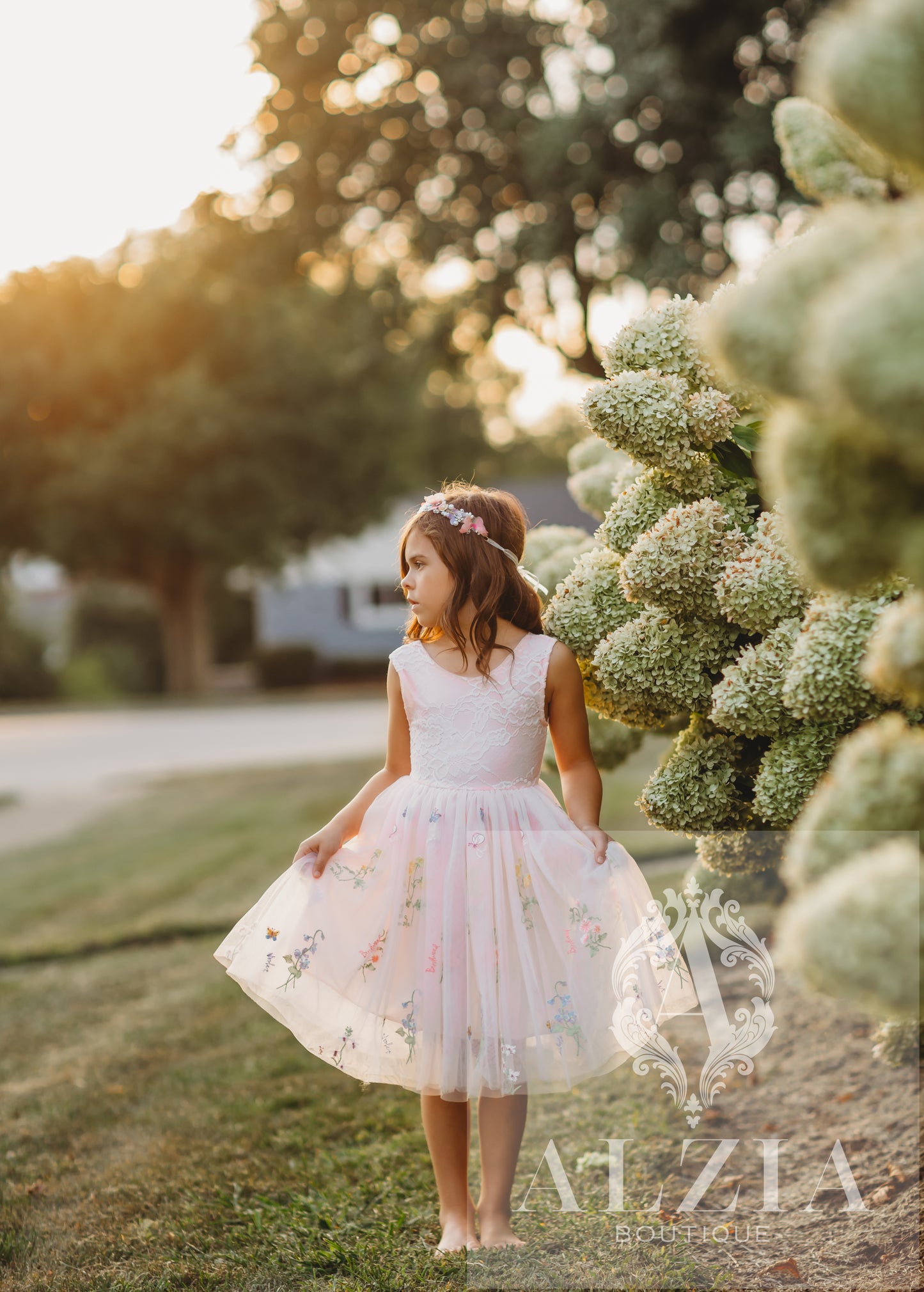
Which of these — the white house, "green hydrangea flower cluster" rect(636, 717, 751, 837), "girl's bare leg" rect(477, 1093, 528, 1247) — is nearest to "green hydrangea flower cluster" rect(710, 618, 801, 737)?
"green hydrangea flower cluster" rect(636, 717, 751, 837)

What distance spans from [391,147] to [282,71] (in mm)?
1215

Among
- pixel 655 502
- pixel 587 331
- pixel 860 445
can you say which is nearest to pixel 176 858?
pixel 587 331

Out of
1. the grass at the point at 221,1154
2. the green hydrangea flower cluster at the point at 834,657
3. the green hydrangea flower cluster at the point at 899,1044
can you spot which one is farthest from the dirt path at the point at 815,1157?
the green hydrangea flower cluster at the point at 834,657

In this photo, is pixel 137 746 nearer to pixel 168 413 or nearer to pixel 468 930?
pixel 168 413

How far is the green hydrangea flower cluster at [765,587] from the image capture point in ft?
6.92

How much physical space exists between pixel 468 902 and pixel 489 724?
0.41 m

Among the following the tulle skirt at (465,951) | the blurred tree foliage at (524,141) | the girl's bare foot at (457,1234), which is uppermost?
the blurred tree foliage at (524,141)

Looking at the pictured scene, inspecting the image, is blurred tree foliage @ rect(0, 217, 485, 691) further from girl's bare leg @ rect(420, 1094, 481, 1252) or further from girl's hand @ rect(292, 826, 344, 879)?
girl's bare leg @ rect(420, 1094, 481, 1252)

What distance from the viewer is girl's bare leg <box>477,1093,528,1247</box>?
101 inches

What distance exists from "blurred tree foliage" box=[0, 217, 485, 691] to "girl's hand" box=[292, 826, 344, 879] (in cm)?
2019

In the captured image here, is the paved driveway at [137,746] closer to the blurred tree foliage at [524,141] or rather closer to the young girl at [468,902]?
the blurred tree foliage at [524,141]

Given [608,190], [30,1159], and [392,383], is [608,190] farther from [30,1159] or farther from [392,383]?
[392,383]

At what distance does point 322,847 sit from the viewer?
2600 mm

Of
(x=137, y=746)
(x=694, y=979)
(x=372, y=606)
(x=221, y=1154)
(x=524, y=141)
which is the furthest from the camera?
(x=372, y=606)
